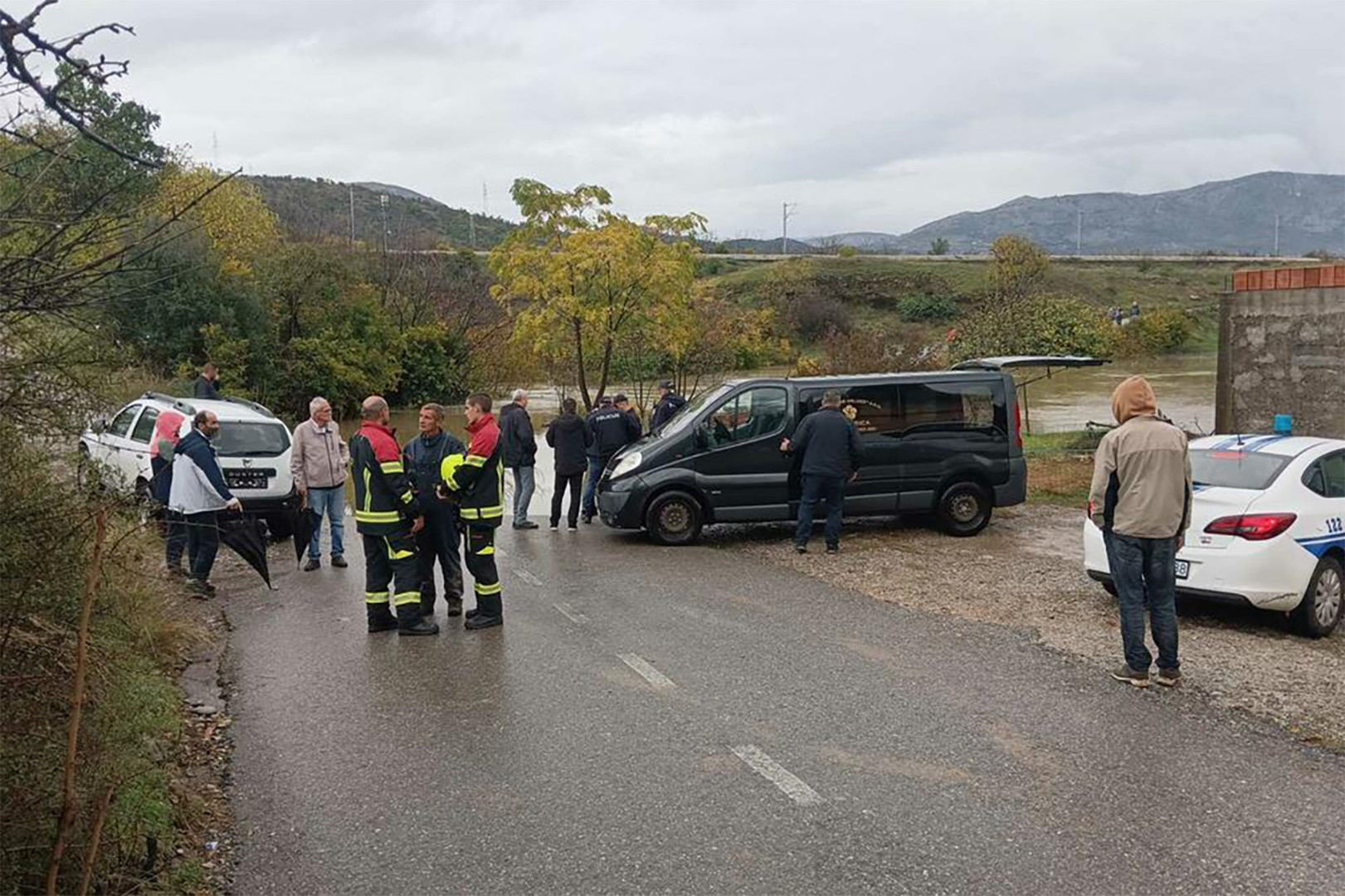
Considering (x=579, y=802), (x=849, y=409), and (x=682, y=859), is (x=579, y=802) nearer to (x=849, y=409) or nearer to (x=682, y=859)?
(x=682, y=859)

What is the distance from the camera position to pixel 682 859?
4.70 meters

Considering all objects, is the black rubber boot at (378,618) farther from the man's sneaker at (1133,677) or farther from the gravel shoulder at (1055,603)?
the man's sneaker at (1133,677)

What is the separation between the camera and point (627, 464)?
492 inches

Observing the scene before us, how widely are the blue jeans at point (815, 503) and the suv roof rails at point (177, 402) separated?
6880 mm

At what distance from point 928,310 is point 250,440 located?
6214cm

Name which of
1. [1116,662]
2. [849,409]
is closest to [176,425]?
[849,409]

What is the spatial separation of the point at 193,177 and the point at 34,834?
3129 cm

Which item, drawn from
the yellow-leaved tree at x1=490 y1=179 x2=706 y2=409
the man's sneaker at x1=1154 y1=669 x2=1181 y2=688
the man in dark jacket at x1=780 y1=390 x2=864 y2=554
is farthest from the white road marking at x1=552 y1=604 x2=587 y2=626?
the yellow-leaved tree at x1=490 y1=179 x2=706 y2=409

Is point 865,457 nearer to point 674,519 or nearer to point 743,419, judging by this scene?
point 743,419

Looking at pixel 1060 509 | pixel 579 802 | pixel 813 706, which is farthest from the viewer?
pixel 1060 509

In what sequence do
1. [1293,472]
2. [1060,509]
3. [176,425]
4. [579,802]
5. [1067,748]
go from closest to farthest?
1. [579,802]
2. [1067,748]
3. [1293,472]
4. [176,425]
5. [1060,509]

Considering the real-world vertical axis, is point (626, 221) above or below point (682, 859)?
above

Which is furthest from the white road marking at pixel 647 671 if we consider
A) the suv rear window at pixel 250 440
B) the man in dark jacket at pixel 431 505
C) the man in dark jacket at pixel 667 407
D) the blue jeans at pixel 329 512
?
the man in dark jacket at pixel 667 407

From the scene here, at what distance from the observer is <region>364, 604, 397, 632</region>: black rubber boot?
8.57m
